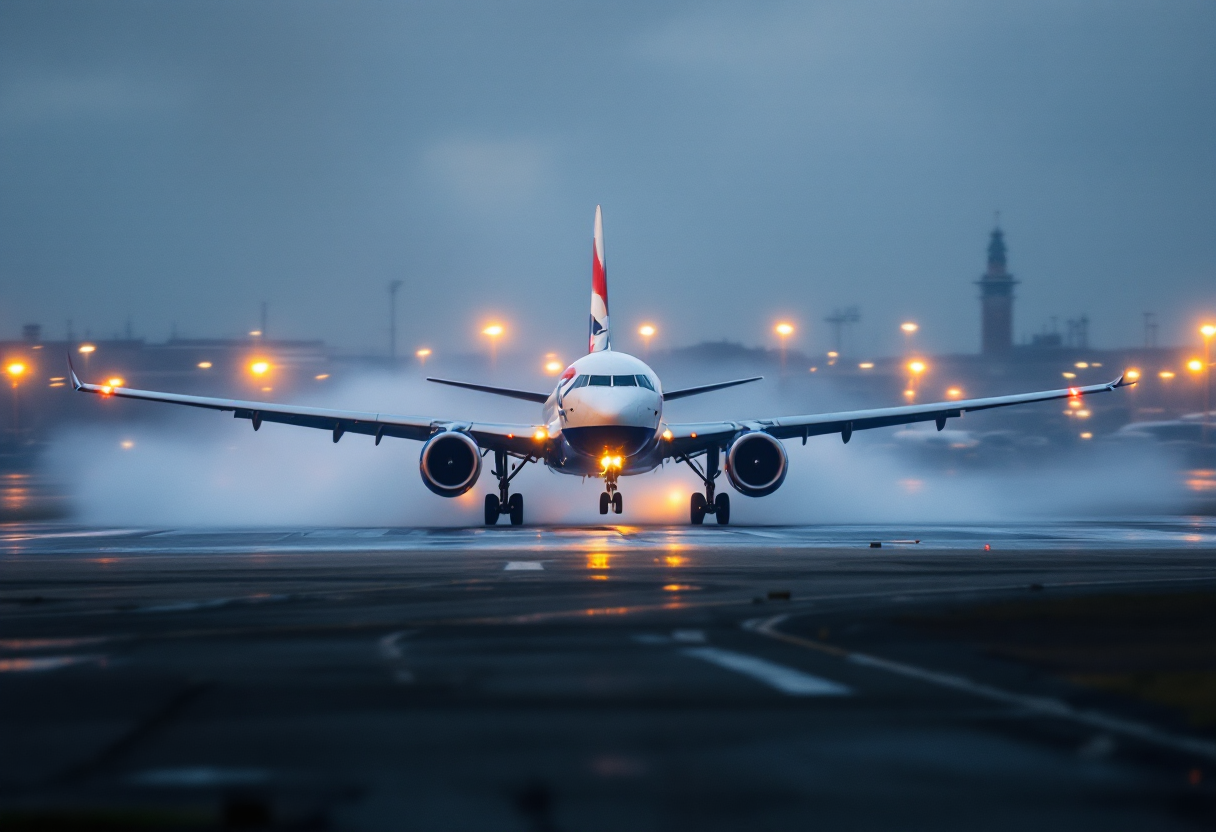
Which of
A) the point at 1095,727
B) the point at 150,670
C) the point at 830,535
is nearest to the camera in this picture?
the point at 1095,727

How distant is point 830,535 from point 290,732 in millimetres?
25617

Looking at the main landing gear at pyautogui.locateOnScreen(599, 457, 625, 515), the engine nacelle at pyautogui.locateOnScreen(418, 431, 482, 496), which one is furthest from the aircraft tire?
the engine nacelle at pyautogui.locateOnScreen(418, 431, 482, 496)

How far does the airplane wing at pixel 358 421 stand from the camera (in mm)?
41188

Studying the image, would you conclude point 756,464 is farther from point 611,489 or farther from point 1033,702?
point 1033,702

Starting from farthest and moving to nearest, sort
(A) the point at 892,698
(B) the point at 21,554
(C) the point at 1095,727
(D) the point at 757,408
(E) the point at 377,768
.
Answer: (D) the point at 757,408
(B) the point at 21,554
(A) the point at 892,698
(C) the point at 1095,727
(E) the point at 377,768

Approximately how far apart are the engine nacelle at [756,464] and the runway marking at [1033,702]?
27191 mm

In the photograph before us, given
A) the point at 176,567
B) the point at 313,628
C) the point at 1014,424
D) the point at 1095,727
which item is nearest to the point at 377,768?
the point at 1095,727

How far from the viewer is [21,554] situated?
1019 inches

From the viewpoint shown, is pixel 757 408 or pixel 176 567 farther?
pixel 757 408

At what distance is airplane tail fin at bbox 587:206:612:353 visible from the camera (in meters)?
47.7

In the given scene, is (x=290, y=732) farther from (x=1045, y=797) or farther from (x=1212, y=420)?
(x=1212, y=420)

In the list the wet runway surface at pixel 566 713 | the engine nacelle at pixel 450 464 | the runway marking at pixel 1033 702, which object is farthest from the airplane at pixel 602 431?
the runway marking at pixel 1033 702

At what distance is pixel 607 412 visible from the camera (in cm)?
3800

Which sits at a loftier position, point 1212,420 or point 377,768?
point 1212,420
